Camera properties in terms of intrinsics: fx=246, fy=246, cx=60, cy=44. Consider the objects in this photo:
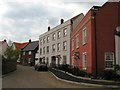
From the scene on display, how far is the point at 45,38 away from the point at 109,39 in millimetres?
37063

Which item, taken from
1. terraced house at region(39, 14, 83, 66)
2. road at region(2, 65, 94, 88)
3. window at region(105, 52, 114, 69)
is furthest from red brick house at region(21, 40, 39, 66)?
window at region(105, 52, 114, 69)

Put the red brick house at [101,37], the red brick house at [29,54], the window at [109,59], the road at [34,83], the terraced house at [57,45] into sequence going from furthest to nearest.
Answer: the red brick house at [29,54] < the terraced house at [57,45] < the window at [109,59] < the red brick house at [101,37] < the road at [34,83]

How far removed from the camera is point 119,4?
25.5m

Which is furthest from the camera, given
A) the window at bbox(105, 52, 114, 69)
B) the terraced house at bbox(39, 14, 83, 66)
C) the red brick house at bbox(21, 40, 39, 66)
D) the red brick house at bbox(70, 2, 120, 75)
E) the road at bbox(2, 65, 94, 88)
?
the red brick house at bbox(21, 40, 39, 66)

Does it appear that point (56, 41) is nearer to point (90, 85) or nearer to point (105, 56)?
point (105, 56)

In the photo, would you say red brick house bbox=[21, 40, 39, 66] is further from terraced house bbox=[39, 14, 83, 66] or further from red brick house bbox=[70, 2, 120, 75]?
red brick house bbox=[70, 2, 120, 75]

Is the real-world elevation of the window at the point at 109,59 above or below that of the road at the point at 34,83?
above

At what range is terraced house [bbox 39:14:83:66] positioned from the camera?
46.6m

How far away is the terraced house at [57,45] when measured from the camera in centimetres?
4656

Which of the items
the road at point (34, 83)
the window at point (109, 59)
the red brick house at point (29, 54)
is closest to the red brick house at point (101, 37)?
the window at point (109, 59)

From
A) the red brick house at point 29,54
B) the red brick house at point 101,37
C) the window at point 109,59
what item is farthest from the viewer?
the red brick house at point 29,54

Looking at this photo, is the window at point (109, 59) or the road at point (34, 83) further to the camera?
the window at point (109, 59)

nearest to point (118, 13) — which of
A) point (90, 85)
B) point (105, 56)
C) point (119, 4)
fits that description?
point (119, 4)

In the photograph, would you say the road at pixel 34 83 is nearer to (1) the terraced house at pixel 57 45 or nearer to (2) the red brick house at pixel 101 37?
(2) the red brick house at pixel 101 37
